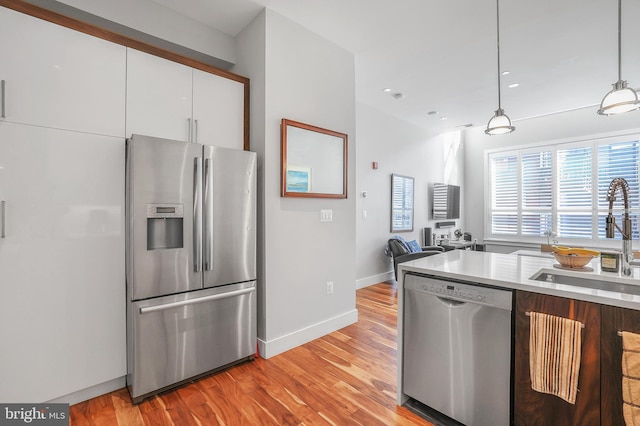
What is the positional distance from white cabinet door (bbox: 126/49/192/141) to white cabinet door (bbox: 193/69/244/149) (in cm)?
8

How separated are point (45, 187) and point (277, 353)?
2086 mm

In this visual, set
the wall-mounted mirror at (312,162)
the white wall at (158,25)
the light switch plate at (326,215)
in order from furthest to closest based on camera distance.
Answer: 1. the light switch plate at (326,215)
2. the wall-mounted mirror at (312,162)
3. the white wall at (158,25)

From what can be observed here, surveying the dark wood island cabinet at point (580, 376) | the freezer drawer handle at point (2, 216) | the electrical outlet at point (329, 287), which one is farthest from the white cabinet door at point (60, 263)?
the dark wood island cabinet at point (580, 376)

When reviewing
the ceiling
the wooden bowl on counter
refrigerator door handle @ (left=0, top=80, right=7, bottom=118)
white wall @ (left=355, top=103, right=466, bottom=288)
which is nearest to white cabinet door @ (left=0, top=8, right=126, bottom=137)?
refrigerator door handle @ (left=0, top=80, right=7, bottom=118)

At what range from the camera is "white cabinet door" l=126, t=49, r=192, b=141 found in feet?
6.96

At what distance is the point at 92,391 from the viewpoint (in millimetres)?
1992

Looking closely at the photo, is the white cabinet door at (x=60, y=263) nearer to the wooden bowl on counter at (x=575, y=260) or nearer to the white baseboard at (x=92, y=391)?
the white baseboard at (x=92, y=391)

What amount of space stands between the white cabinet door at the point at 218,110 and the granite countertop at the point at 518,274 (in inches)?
72.3

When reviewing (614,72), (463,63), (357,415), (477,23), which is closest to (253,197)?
(357,415)

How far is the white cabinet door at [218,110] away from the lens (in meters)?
2.43

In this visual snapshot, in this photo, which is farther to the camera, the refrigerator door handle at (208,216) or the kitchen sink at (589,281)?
the refrigerator door handle at (208,216)

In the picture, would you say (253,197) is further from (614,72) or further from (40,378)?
(614,72)

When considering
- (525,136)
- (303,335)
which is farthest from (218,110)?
(525,136)

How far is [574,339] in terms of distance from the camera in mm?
1315
